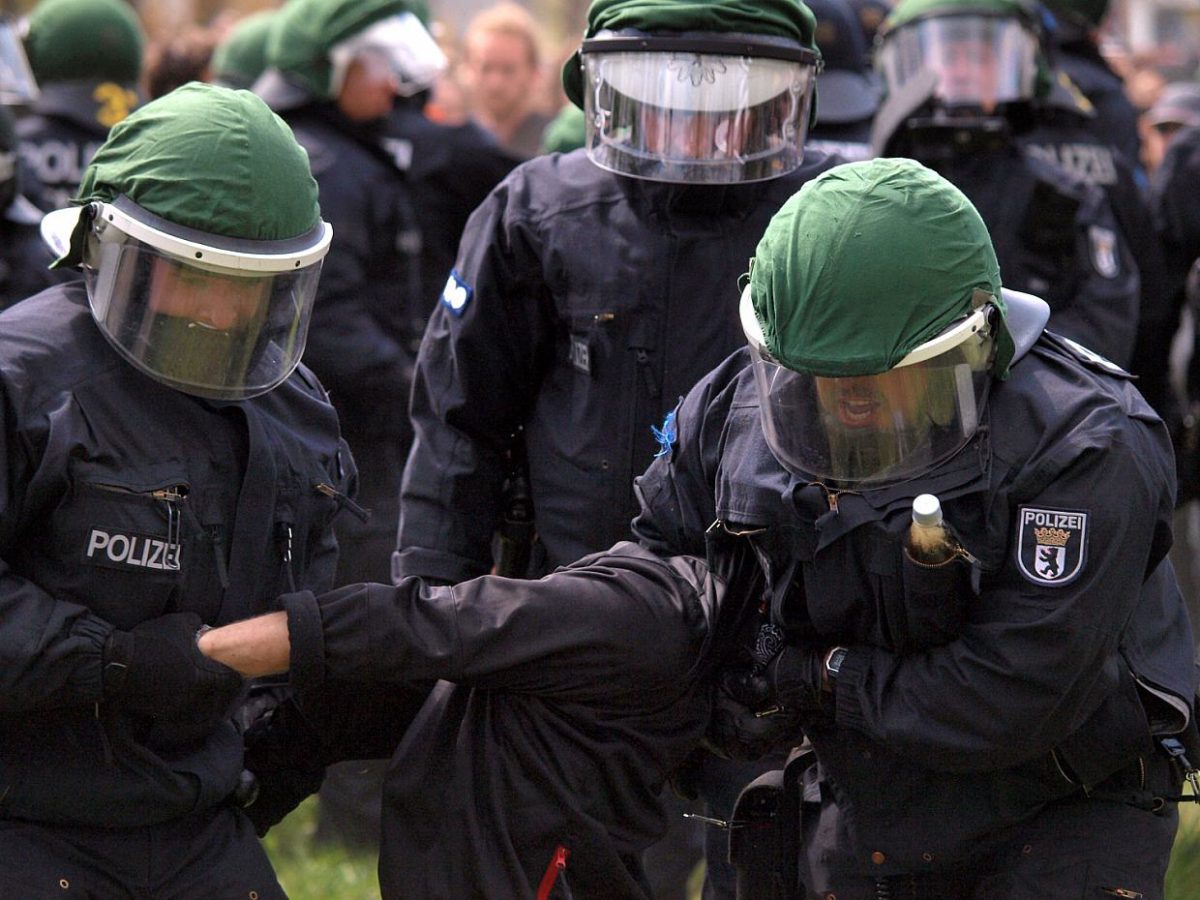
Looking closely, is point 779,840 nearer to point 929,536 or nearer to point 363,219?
point 929,536

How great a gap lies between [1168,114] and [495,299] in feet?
16.0

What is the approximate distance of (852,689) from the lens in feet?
10.3

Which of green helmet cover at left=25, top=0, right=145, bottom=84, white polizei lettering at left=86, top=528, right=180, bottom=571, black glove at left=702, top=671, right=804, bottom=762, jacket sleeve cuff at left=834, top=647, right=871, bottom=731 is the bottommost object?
green helmet cover at left=25, top=0, right=145, bottom=84

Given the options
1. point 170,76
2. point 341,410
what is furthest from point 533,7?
point 341,410

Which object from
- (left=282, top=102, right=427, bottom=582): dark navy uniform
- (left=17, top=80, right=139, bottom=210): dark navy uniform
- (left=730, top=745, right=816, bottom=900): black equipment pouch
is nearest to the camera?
(left=730, top=745, right=816, bottom=900): black equipment pouch

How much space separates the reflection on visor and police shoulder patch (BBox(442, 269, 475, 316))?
1.11 meters

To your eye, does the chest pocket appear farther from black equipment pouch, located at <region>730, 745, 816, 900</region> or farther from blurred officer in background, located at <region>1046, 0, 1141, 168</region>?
blurred officer in background, located at <region>1046, 0, 1141, 168</region>

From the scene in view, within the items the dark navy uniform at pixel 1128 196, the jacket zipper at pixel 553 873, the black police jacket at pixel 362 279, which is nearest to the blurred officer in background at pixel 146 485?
the jacket zipper at pixel 553 873

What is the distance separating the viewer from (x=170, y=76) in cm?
793

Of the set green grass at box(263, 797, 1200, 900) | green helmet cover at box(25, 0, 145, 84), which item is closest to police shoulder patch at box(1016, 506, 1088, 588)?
green grass at box(263, 797, 1200, 900)

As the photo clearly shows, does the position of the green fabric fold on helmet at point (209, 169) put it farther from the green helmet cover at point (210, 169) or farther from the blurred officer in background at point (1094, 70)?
the blurred officer in background at point (1094, 70)

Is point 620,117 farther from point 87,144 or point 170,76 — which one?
point 170,76

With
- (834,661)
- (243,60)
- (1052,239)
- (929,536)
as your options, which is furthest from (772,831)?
(243,60)

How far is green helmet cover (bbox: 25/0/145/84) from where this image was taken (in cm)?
717
